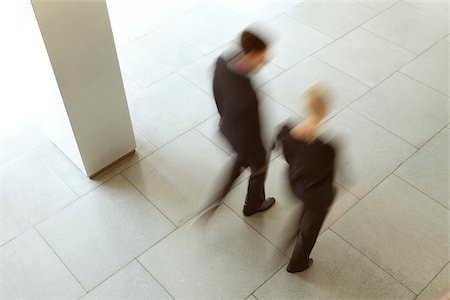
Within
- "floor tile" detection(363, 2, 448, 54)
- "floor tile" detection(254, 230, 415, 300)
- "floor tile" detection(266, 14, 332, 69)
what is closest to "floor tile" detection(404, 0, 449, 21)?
"floor tile" detection(363, 2, 448, 54)

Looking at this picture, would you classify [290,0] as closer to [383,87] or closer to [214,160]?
[383,87]

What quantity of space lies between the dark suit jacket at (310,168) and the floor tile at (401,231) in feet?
2.80

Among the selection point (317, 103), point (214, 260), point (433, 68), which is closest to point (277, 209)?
point (214, 260)

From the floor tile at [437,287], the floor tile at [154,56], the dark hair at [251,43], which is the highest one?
the dark hair at [251,43]

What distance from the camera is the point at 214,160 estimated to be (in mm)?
3268

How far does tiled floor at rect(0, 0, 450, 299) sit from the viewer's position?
267 cm

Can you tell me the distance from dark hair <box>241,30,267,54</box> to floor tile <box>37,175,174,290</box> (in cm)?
123

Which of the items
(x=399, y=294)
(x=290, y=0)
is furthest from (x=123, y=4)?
(x=399, y=294)

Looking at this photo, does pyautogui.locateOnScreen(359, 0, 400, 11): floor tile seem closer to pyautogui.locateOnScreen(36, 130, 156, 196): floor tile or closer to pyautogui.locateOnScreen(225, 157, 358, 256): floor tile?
pyautogui.locateOnScreen(225, 157, 358, 256): floor tile

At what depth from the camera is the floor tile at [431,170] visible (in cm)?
308

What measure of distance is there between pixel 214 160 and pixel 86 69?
1060 millimetres

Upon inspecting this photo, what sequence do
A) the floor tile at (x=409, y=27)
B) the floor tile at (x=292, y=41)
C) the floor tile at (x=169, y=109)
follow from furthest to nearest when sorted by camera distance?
the floor tile at (x=409, y=27)
the floor tile at (x=292, y=41)
the floor tile at (x=169, y=109)

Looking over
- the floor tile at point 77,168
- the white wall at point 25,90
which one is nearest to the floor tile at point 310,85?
the floor tile at point 77,168

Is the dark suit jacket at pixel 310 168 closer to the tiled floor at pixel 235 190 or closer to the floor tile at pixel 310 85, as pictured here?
the tiled floor at pixel 235 190
